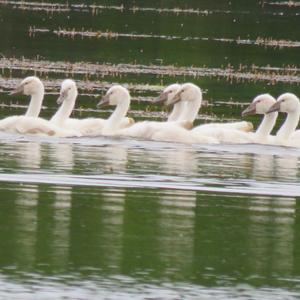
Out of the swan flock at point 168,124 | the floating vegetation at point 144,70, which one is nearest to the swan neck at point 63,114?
the swan flock at point 168,124

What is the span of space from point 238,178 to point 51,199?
3.22 meters

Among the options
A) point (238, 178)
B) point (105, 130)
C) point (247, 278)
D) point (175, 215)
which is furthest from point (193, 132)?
point (247, 278)

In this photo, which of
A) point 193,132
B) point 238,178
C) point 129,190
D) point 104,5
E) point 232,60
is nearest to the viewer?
point 129,190

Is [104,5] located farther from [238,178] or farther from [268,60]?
[238,178]

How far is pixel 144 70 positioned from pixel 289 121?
13.3 m

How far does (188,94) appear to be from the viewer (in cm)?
2611

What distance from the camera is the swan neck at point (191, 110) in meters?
25.9

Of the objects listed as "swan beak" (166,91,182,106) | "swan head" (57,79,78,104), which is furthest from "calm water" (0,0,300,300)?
"swan beak" (166,91,182,106)

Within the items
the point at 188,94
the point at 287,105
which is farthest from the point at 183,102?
the point at 287,105

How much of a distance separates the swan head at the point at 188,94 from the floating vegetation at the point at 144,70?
835cm

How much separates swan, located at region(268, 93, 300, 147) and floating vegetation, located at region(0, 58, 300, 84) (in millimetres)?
9826

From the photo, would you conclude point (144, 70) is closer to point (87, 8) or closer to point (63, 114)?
point (63, 114)

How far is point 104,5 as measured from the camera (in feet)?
231

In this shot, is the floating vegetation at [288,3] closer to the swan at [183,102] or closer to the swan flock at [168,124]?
the swan flock at [168,124]
